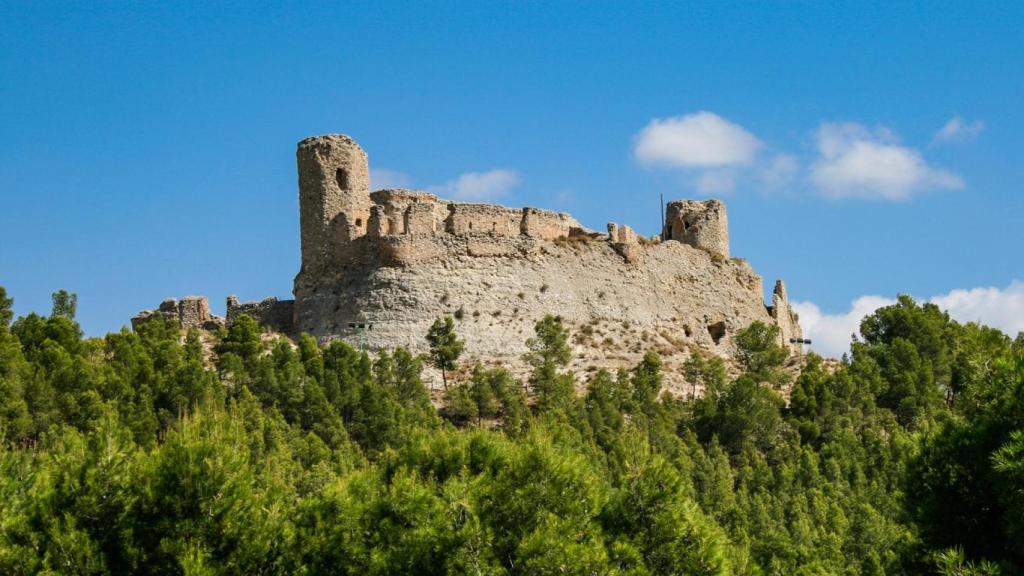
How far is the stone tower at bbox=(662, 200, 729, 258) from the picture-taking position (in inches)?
2232

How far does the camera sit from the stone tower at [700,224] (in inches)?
2232

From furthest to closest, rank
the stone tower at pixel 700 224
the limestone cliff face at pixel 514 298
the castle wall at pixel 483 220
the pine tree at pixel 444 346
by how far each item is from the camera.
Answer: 1. the stone tower at pixel 700 224
2. the castle wall at pixel 483 220
3. the limestone cliff face at pixel 514 298
4. the pine tree at pixel 444 346

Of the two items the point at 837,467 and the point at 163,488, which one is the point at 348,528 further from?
the point at 837,467

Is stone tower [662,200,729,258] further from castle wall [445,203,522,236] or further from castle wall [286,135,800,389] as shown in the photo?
castle wall [445,203,522,236]

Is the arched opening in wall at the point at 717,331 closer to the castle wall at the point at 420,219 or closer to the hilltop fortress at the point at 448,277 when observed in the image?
the hilltop fortress at the point at 448,277

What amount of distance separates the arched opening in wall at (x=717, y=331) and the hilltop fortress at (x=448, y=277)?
1897mm

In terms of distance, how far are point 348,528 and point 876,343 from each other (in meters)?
36.5

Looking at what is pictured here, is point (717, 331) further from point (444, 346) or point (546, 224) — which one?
point (444, 346)

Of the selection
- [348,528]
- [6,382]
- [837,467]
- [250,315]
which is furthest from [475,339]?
[348,528]

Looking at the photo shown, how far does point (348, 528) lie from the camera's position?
23141 millimetres

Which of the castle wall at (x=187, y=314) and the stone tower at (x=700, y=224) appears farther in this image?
the stone tower at (x=700, y=224)

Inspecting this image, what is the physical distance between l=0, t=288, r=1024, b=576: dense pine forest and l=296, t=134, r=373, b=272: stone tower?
3.66 meters

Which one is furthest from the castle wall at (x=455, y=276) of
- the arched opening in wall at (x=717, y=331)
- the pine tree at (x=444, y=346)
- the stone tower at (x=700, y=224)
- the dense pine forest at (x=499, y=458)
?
the stone tower at (x=700, y=224)

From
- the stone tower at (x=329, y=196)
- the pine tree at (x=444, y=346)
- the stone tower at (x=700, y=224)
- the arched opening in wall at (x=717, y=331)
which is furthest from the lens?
the stone tower at (x=700, y=224)
